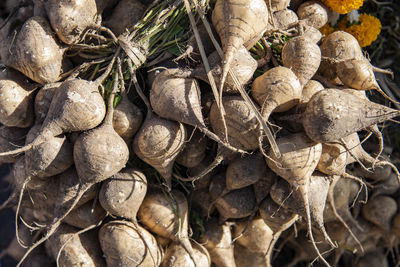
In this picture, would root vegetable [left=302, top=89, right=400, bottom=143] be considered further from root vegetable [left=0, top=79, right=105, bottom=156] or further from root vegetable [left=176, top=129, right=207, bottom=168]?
root vegetable [left=0, top=79, right=105, bottom=156]

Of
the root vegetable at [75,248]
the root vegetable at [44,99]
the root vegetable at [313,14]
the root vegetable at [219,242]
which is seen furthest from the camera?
the root vegetable at [219,242]

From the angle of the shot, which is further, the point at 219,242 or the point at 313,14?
the point at 219,242

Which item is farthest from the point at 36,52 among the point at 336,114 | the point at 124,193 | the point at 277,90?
the point at 336,114

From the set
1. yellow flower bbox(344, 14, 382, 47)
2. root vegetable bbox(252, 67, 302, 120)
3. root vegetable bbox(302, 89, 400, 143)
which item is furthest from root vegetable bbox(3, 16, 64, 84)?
yellow flower bbox(344, 14, 382, 47)

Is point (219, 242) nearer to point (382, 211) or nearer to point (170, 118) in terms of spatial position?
point (170, 118)

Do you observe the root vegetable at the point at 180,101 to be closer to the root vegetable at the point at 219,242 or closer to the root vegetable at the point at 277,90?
the root vegetable at the point at 277,90

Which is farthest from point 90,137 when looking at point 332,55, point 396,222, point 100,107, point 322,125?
point 396,222

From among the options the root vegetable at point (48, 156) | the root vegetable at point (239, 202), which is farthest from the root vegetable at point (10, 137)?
the root vegetable at point (239, 202)

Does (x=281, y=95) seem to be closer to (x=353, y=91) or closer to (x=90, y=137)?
(x=353, y=91)
